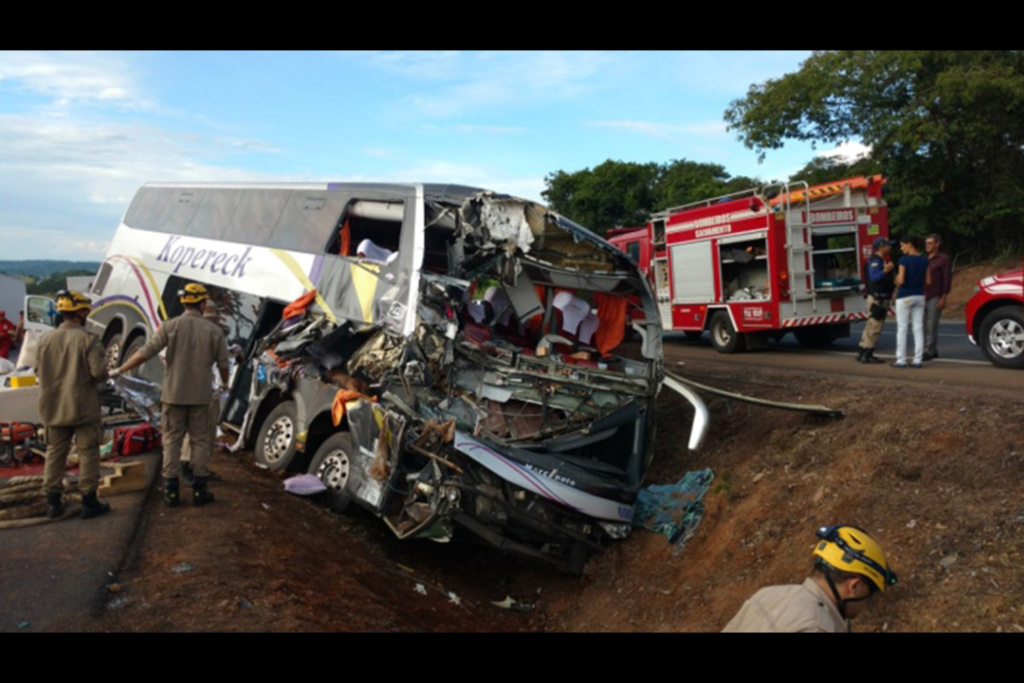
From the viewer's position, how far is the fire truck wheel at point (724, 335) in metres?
13.5

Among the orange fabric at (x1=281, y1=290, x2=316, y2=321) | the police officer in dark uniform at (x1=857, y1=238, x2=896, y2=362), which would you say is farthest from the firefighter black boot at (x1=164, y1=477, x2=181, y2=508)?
the police officer in dark uniform at (x1=857, y1=238, x2=896, y2=362)

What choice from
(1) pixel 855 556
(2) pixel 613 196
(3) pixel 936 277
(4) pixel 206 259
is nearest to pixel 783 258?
(3) pixel 936 277

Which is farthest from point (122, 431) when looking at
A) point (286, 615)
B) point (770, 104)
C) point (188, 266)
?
point (770, 104)

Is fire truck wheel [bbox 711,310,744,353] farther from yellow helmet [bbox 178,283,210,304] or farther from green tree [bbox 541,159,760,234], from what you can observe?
green tree [bbox 541,159,760,234]

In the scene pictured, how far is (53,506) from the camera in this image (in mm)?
6188

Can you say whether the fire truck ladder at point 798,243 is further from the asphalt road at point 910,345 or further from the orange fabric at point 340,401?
the orange fabric at point 340,401

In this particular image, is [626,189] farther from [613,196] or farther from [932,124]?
[932,124]

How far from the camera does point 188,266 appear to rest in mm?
9898

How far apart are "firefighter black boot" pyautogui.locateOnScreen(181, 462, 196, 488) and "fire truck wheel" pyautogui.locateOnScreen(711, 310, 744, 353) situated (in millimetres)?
9261

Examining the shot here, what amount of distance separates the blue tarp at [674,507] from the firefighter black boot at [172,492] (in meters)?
3.81

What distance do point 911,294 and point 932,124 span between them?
16676 mm


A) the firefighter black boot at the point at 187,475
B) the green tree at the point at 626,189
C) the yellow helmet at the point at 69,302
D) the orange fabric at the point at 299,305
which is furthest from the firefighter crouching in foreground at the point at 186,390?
the green tree at the point at 626,189

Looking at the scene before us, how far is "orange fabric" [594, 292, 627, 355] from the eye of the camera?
7945mm

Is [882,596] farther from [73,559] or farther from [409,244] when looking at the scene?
[73,559]
